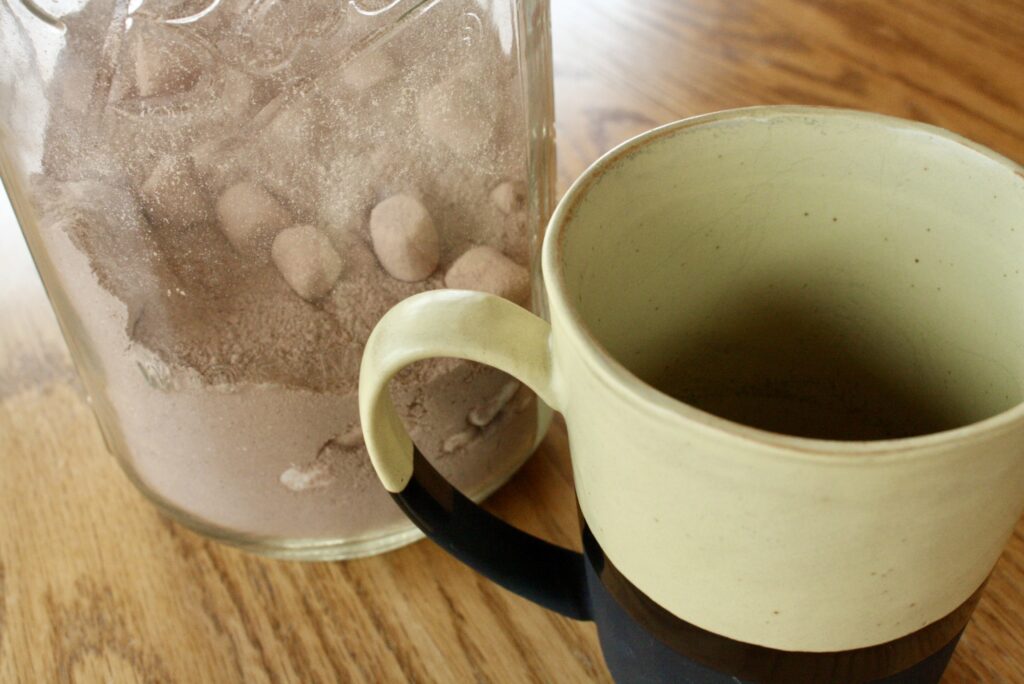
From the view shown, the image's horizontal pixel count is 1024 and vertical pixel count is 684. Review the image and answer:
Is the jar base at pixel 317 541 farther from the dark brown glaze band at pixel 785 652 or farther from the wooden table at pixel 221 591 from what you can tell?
the dark brown glaze band at pixel 785 652

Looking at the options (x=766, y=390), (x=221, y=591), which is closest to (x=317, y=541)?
(x=221, y=591)

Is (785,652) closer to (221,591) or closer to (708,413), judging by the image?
(708,413)

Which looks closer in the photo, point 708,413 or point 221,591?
point 708,413

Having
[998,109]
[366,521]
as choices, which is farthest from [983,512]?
[998,109]

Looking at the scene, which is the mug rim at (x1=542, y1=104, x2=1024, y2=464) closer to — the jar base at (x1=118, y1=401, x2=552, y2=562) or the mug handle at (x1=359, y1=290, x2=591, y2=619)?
the mug handle at (x1=359, y1=290, x2=591, y2=619)

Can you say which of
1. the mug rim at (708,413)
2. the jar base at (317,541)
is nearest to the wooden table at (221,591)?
the jar base at (317,541)

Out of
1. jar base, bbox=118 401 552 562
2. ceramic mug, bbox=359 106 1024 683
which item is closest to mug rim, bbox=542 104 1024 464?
ceramic mug, bbox=359 106 1024 683

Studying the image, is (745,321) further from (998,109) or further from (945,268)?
(998,109)
